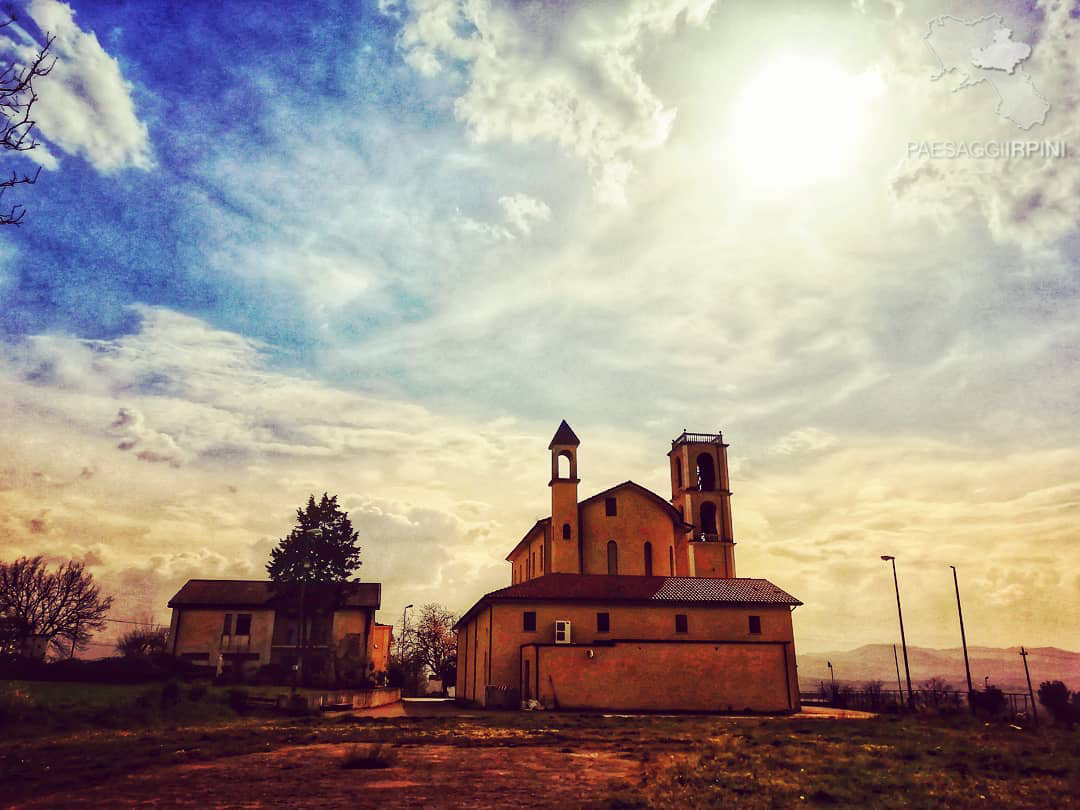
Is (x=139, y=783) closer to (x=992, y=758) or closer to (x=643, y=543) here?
(x=992, y=758)

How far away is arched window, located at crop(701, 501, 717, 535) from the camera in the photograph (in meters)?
56.4

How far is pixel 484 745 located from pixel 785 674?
27621 millimetres

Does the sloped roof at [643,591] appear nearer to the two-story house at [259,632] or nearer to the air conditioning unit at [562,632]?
the air conditioning unit at [562,632]

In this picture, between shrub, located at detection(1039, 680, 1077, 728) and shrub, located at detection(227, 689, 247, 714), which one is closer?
shrub, located at detection(227, 689, 247, 714)

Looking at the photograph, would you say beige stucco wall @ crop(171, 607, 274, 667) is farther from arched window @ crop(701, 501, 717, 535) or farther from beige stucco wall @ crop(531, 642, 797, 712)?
arched window @ crop(701, 501, 717, 535)

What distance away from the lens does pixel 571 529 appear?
51875 millimetres

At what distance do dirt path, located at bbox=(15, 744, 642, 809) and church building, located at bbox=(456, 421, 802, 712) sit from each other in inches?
896

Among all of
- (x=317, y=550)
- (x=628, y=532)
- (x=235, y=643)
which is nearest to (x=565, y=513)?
(x=628, y=532)

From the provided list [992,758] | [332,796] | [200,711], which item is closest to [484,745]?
[332,796]

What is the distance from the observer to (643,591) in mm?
43750

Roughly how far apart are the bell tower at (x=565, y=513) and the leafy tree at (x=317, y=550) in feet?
55.4

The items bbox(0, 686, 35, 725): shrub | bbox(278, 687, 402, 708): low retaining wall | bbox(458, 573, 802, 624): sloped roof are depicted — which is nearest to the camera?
bbox(0, 686, 35, 725): shrub

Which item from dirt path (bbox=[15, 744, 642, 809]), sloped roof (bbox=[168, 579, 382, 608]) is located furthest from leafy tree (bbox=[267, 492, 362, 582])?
dirt path (bbox=[15, 744, 642, 809])

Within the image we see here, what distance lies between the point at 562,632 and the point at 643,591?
5.92 meters
